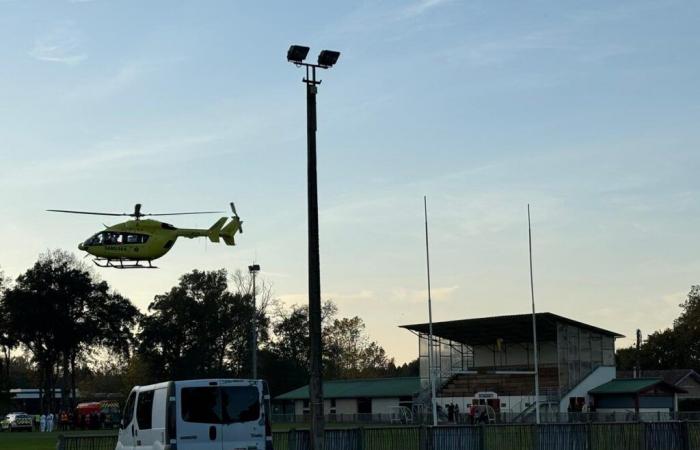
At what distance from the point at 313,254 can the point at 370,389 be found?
71.6 m

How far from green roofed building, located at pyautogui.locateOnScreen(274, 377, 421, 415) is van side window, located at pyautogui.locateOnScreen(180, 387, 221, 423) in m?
64.5

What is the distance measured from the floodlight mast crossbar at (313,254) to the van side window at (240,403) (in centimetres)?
128

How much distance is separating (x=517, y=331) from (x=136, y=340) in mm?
44717

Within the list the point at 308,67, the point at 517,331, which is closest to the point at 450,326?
the point at 517,331

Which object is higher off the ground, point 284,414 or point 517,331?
point 517,331

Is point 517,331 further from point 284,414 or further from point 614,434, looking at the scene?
point 614,434

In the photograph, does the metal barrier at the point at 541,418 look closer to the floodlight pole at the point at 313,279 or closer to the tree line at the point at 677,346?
the floodlight pole at the point at 313,279

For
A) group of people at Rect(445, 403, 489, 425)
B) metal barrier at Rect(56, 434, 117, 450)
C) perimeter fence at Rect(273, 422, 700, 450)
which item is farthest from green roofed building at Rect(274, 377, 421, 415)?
metal barrier at Rect(56, 434, 117, 450)

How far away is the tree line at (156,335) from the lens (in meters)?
104

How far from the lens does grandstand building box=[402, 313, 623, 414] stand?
3118 inches

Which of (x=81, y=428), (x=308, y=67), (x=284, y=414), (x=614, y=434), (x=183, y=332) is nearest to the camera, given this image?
(x=308, y=67)

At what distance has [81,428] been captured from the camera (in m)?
77.2

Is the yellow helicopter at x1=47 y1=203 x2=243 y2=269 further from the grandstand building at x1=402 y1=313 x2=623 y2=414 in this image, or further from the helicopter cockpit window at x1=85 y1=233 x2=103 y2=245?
the grandstand building at x1=402 y1=313 x2=623 y2=414

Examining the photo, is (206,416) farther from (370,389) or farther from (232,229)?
(370,389)
